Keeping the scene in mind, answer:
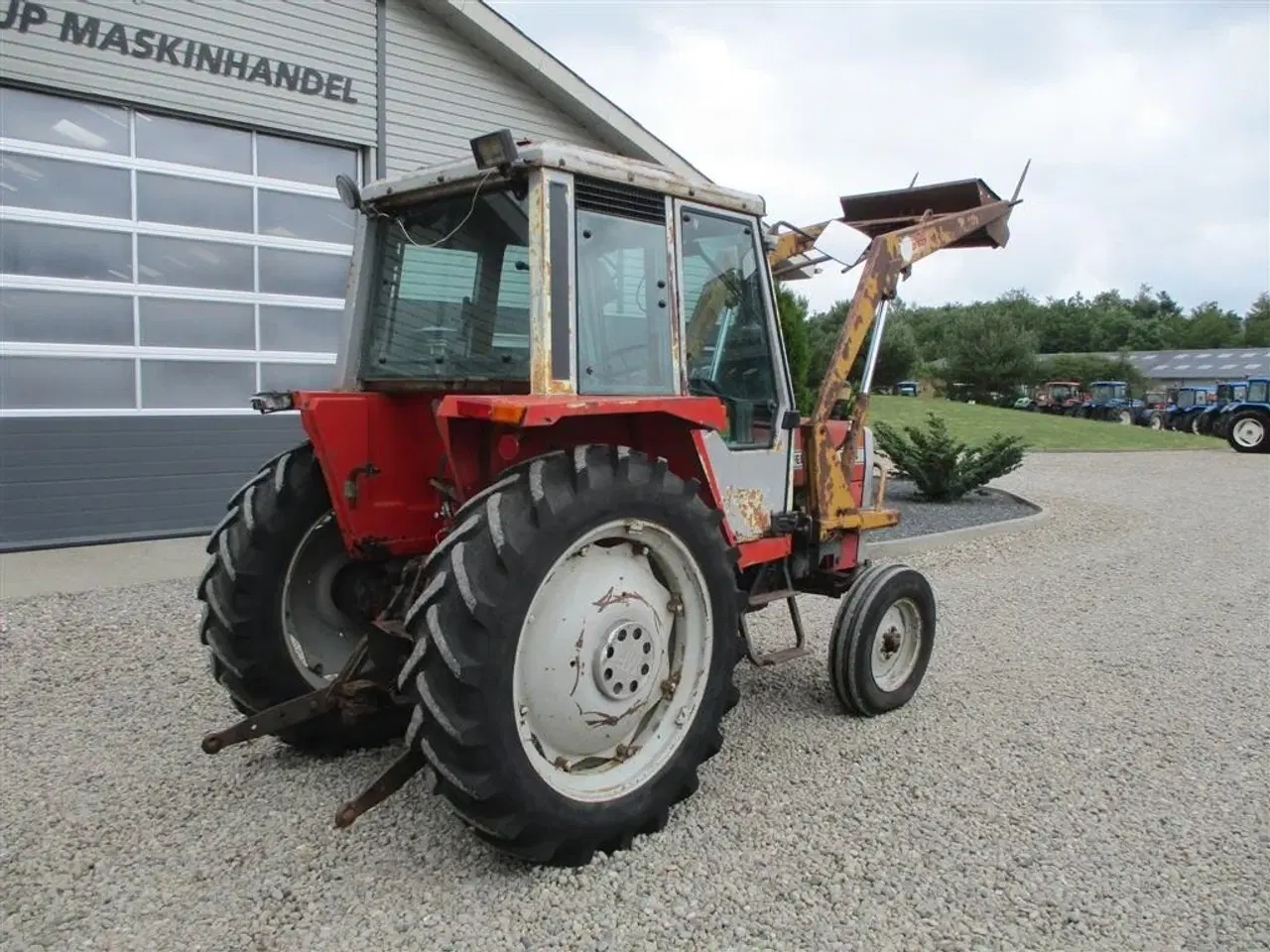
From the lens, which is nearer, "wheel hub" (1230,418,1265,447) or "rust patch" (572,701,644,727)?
"rust patch" (572,701,644,727)

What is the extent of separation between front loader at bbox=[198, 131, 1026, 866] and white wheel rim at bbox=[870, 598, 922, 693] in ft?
0.14

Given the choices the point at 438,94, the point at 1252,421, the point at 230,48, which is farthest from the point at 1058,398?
the point at 230,48

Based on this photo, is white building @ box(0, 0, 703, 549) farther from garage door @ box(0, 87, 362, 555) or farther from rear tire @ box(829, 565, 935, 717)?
rear tire @ box(829, 565, 935, 717)

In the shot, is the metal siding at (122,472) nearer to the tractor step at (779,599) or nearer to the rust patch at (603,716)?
the tractor step at (779,599)

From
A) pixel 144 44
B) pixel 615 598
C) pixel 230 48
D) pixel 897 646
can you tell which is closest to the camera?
pixel 615 598

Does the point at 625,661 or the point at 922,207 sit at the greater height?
the point at 922,207

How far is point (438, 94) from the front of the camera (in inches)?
385

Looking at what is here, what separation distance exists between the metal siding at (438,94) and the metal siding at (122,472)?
306cm

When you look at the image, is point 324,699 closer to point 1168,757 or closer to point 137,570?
point 1168,757

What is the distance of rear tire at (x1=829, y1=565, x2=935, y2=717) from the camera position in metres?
4.45

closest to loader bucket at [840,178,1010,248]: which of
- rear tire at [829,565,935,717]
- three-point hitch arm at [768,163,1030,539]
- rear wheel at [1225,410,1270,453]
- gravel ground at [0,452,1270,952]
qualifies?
three-point hitch arm at [768,163,1030,539]

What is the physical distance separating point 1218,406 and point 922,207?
28.6 m

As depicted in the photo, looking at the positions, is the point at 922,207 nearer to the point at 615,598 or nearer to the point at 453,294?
the point at 453,294

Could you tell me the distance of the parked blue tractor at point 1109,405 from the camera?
4109 cm
